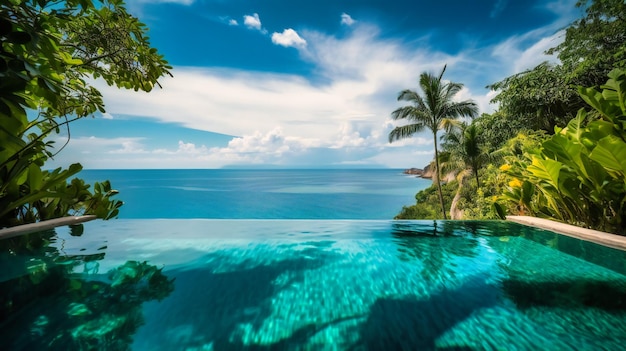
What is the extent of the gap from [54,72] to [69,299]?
1912mm

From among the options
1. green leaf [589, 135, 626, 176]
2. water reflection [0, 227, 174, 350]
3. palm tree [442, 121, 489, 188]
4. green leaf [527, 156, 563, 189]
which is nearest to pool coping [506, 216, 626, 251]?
green leaf [527, 156, 563, 189]

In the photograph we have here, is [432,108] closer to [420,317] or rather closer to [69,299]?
[420,317]

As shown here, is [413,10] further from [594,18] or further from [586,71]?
[586,71]

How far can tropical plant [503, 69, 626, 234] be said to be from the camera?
2817 mm

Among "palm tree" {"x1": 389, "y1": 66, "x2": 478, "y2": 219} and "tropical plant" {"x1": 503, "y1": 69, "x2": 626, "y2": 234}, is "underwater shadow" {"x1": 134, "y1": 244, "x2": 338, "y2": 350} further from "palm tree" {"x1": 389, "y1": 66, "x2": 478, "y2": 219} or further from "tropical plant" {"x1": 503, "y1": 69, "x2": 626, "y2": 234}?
"palm tree" {"x1": 389, "y1": 66, "x2": 478, "y2": 219}

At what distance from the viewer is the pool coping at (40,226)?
3174 millimetres

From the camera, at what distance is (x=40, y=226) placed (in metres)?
3.59

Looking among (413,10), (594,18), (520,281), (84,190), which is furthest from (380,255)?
(413,10)

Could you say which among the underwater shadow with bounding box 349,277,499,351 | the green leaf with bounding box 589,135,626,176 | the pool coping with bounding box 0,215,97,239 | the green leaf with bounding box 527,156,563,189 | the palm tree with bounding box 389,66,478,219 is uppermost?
the palm tree with bounding box 389,66,478,219

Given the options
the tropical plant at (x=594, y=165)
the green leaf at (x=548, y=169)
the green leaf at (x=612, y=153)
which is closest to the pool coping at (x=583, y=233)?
the tropical plant at (x=594, y=165)

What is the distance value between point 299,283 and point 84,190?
149 inches

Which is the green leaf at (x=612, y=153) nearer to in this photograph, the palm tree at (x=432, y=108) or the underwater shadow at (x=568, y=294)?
the underwater shadow at (x=568, y=294)

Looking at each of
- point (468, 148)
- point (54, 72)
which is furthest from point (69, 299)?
point (468, 148)

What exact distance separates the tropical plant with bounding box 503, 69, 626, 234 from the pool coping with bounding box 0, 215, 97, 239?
247 inches
